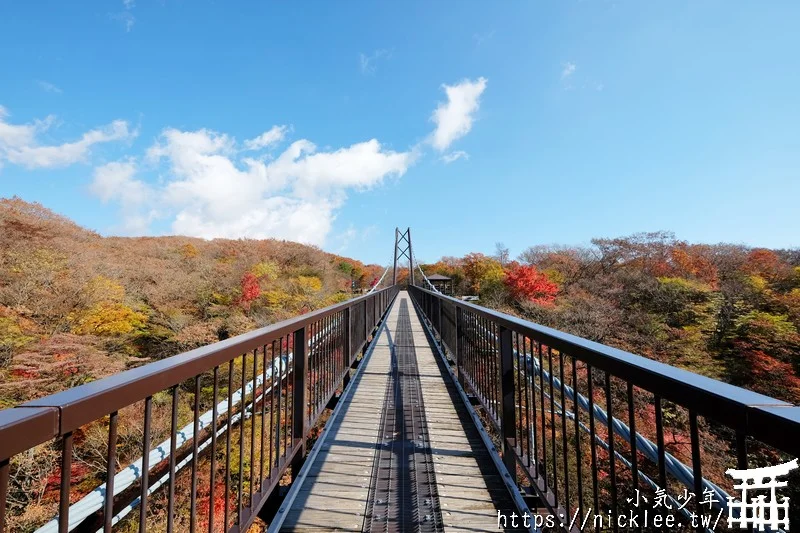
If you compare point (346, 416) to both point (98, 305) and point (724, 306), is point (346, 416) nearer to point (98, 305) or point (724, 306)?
point (98, 305)

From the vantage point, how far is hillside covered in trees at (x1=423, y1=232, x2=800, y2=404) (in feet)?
38.5

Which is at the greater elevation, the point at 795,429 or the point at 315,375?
the point at 795,429

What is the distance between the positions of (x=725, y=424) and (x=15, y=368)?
11.2m

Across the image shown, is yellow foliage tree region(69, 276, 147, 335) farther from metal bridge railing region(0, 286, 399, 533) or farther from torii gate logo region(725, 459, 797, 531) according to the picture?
torii gate logo region(725, 459, 797, 531)

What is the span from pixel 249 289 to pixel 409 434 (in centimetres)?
1694

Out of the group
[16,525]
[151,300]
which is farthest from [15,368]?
[151,300]

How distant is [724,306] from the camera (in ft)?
48.2

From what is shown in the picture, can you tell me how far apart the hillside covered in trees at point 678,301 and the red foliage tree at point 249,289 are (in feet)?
41.8

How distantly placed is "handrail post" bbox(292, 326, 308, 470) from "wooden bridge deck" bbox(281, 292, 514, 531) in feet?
0.47

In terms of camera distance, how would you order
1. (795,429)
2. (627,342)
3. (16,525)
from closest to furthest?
(795,429), (16,525), (627,342)

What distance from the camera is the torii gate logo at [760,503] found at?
69 centimetres

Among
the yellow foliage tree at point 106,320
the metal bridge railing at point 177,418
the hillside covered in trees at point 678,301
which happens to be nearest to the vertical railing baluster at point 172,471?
the metal bridge railing at point 177,418

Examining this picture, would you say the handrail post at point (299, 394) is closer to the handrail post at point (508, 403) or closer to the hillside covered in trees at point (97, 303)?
the handrail post at point (508, 403)

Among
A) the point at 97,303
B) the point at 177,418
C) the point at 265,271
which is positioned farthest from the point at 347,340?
the point at 265,271
